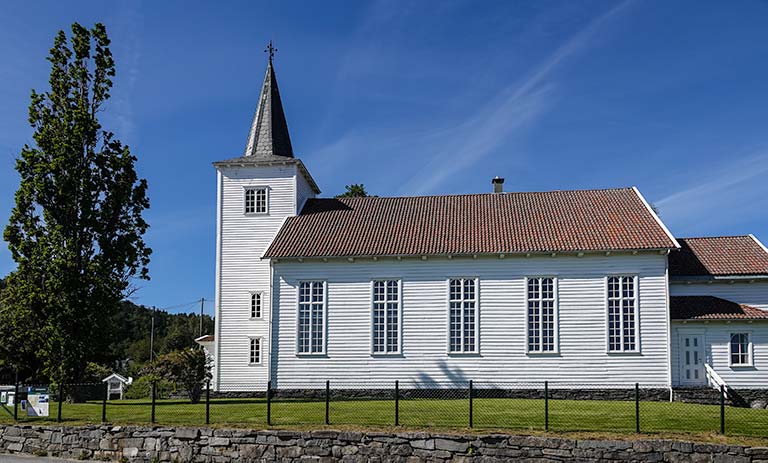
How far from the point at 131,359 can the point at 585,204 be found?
6060 centimetres

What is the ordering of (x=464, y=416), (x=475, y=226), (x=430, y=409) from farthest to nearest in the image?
(x=475, y=226) → (x=430, y=409) → (x=464, y=416)

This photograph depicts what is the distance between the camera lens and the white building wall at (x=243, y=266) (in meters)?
33.5

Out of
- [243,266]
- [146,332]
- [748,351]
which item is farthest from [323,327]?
[146,332]

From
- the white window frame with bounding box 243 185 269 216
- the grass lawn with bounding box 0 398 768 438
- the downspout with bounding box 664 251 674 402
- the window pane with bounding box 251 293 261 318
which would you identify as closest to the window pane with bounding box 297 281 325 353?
the window pane with bounding box 251 293 261 318

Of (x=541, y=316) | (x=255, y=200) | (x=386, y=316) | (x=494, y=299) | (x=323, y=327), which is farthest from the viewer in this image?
(x=255, y=200)

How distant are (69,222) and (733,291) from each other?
28118mm

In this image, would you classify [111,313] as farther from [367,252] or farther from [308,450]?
[308,450]

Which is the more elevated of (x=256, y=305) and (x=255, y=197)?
(x=255, y=197)

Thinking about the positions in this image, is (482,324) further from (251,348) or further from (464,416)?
(251,348)

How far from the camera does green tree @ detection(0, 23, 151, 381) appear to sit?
98.5 ft

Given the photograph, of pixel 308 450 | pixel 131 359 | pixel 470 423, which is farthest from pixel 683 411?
pixel 131 359

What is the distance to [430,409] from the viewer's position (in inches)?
912

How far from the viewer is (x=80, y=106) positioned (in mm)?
31016

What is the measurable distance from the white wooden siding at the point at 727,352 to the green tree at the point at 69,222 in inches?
978
